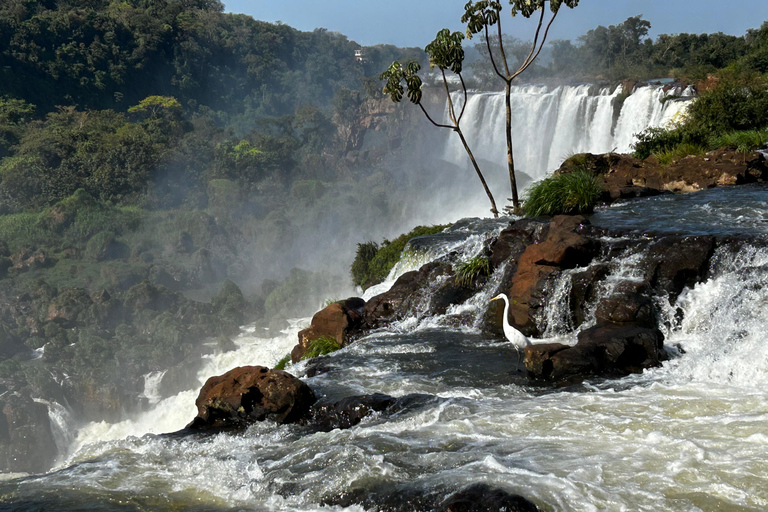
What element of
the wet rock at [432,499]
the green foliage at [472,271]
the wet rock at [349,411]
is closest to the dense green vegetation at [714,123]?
the green foliage at [472,271]

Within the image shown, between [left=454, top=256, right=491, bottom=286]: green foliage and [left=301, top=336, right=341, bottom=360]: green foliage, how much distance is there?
267 cm

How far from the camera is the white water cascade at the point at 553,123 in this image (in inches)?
1035

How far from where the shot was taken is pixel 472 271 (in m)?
12.8

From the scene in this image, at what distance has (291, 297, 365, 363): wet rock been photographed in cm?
1285

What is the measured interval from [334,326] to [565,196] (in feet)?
19.9

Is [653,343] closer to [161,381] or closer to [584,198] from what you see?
[584,198]

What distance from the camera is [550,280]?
11102mm

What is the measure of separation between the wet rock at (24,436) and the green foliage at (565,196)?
743 inches

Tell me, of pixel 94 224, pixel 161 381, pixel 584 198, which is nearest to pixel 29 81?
pixel 94 224

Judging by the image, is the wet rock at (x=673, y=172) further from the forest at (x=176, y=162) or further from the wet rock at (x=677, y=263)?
the wet rock at (x=677, y=263)

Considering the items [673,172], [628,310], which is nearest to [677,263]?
[628,310]

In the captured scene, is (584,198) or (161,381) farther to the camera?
(161,381)

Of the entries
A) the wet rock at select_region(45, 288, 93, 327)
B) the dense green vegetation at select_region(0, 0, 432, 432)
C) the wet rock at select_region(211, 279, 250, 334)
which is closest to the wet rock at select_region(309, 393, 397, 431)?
the dense green vegetation at select_region(0, 0, 432, 432)

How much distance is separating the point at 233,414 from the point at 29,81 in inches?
1945
